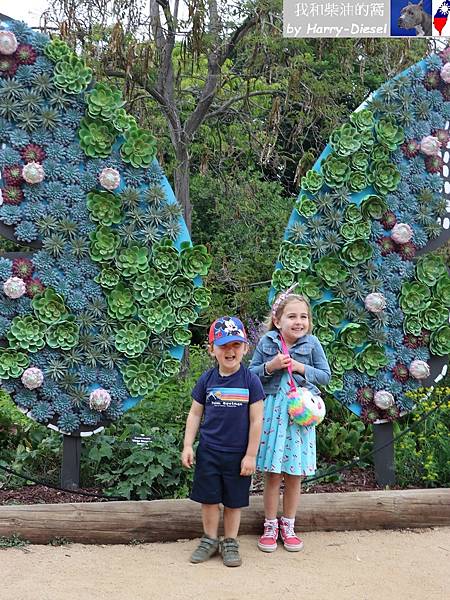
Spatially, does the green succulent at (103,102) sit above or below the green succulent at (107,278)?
above

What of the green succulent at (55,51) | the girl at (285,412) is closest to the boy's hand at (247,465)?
the girl at (285,412)

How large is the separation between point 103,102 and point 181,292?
1.22 m

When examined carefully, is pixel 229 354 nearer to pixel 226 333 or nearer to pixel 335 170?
pixel 226 333

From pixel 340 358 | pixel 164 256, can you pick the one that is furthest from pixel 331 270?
pixel 164 256

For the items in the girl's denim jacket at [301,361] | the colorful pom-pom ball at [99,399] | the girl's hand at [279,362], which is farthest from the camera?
the colorful pom-pom ball at [99,399]

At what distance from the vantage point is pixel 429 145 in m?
5.03

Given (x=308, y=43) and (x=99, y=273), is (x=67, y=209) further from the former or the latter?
(x=308, y=43)

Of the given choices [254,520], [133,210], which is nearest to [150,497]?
[254,520]

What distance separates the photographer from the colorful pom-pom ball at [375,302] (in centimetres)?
499

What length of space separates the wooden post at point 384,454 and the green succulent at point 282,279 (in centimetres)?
111

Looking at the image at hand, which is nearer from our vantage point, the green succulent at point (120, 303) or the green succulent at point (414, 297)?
the green succulent at point (120, 303)

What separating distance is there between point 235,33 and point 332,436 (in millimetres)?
3900

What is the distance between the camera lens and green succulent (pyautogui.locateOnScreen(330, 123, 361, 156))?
4.94 meters

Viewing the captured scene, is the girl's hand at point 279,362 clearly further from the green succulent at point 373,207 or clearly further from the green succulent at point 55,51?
the green succulent at point 55,51
